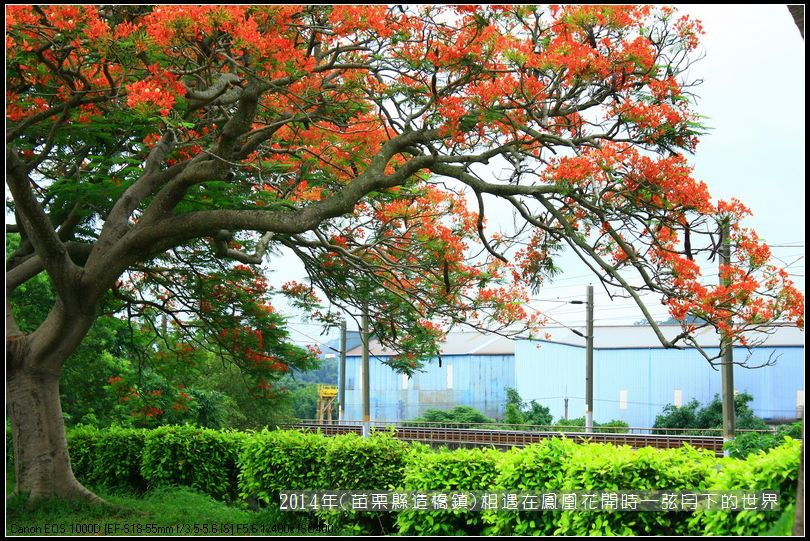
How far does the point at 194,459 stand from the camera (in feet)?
40.6

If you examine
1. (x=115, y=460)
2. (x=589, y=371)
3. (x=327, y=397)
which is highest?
(x=589, y=371)

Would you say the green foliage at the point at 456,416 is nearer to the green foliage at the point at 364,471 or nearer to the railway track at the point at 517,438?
the railway track at the point at 517,438

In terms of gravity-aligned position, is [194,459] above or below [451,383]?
below

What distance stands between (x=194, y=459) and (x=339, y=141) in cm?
484

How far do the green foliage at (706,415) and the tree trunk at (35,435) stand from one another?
2465cm

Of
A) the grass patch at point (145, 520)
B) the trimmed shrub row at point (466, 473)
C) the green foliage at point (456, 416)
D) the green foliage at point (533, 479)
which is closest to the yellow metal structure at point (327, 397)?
the green foliage at point (456, 416)

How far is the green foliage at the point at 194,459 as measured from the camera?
12273mm

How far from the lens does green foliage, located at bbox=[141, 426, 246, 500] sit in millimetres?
12273

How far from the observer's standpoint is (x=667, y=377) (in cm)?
3603

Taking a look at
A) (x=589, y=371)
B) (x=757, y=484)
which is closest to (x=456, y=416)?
(x=589, y=371)

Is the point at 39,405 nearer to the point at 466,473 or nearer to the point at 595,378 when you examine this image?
the point at 466,473

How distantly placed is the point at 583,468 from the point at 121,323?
10.6 meters

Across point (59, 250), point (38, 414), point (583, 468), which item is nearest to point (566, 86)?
point (583, 468)

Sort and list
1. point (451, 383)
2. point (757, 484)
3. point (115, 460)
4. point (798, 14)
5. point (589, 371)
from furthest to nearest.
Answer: point (451, 383), point (589, 371), point (115, 460), point (757, 484), point (798, 14)
